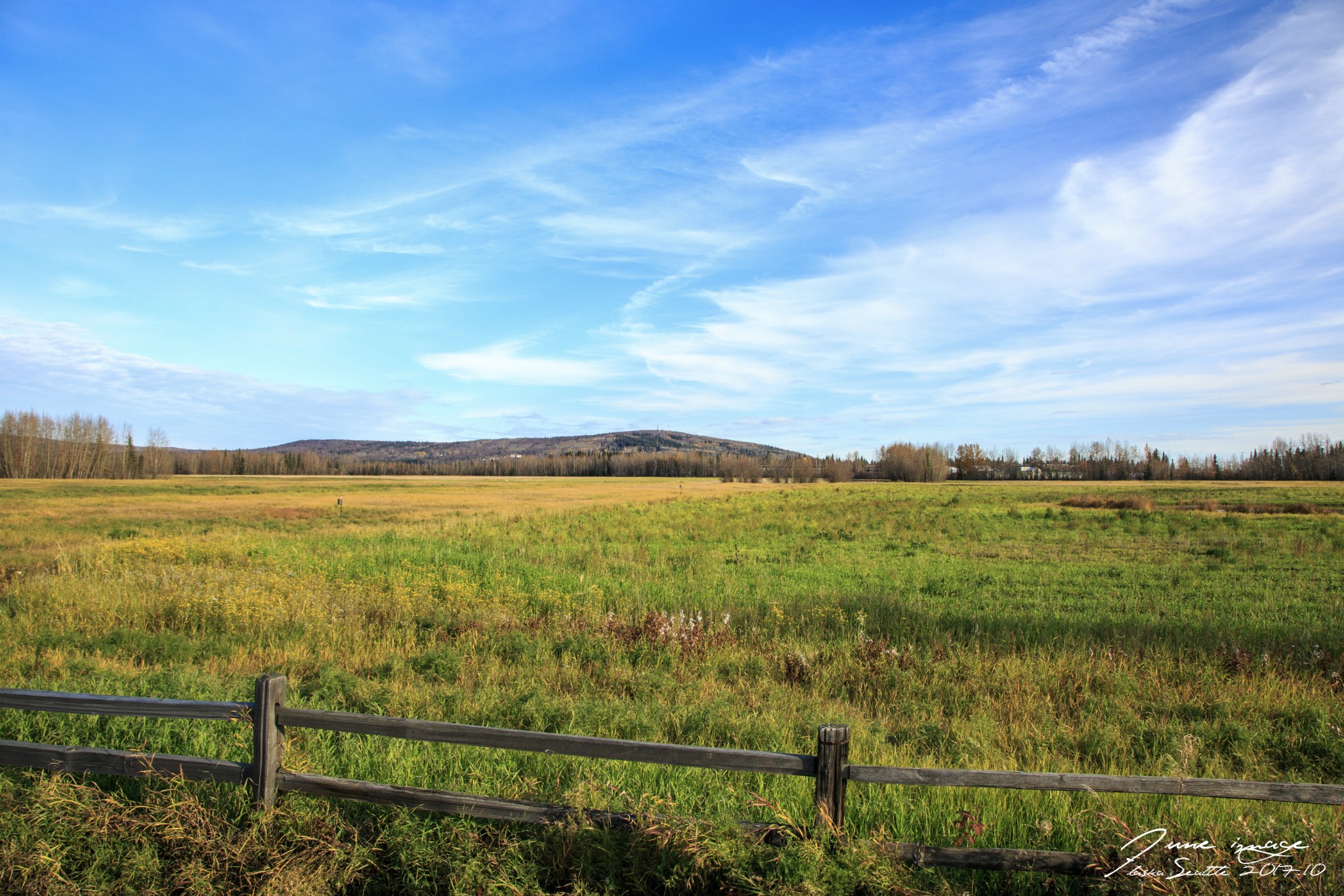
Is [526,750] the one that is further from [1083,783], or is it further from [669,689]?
[669,689]

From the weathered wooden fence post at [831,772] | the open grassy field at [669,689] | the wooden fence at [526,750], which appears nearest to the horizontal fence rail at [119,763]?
the wooden fence at [526,750]

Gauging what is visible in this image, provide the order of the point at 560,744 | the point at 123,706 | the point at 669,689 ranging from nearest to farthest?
the point at 560,744 < the point at 123,706 < the point at 669,689

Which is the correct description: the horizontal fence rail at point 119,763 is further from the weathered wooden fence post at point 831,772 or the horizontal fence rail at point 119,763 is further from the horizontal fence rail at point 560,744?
the weathered wooden fence post at point 831,772

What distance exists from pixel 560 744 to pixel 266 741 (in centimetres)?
227

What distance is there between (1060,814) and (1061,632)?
28.1 ft

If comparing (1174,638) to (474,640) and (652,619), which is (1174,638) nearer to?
(652,619)

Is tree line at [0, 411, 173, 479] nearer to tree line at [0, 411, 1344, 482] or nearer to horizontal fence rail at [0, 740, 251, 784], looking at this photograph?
tree line at [0, 411, 1344, 482]

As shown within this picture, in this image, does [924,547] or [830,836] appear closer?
[830,836]

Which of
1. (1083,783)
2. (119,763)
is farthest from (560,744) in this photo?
(119,763)

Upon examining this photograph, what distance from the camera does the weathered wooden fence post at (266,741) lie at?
4.88 meters

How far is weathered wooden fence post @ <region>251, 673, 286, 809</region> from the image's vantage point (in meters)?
4.88

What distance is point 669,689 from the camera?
9.03 m

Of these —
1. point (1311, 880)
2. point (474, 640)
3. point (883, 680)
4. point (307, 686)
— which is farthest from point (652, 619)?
point (1311, 880)

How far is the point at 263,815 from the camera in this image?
4.80 m
